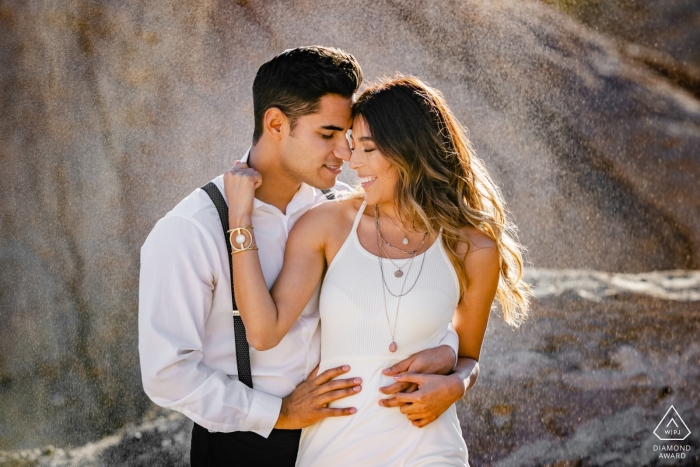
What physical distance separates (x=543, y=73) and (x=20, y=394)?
387 centimetres

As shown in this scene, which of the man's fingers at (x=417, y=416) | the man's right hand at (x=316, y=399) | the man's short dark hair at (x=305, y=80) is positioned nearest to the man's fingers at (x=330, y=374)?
the man's right hand at (x=316, y=399)

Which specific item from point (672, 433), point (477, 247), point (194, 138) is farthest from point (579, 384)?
point (194, 138)

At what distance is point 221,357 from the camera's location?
7.86ft

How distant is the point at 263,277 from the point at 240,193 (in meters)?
0.26

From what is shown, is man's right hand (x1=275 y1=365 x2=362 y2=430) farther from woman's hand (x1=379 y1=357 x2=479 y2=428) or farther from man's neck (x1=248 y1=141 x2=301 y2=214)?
man's neck (x1=248 y1=141 x2=301 y2=214)

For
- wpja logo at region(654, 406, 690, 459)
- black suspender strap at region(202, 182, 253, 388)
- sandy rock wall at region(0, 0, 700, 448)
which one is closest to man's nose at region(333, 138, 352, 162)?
black suspender strap at region(202, 182, 253, 388)

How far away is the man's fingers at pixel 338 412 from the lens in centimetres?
233

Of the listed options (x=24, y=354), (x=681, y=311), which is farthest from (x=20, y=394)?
(x=681, y=311)

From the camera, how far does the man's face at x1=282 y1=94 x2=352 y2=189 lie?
2.54m

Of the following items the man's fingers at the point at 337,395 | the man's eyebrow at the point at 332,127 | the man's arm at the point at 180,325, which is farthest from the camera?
the man's eyebrow at the point at 332,127

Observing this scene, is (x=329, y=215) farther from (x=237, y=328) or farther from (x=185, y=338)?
(x=185, y=338)

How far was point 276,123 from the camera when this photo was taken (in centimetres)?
257

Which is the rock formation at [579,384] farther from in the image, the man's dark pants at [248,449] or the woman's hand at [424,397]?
the woman's hand at [424,397]

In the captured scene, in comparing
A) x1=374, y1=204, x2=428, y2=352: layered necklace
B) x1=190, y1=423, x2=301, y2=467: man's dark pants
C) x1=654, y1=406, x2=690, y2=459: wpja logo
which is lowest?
x1=654, y1=406, x2=690, y2=459: wpja logo
